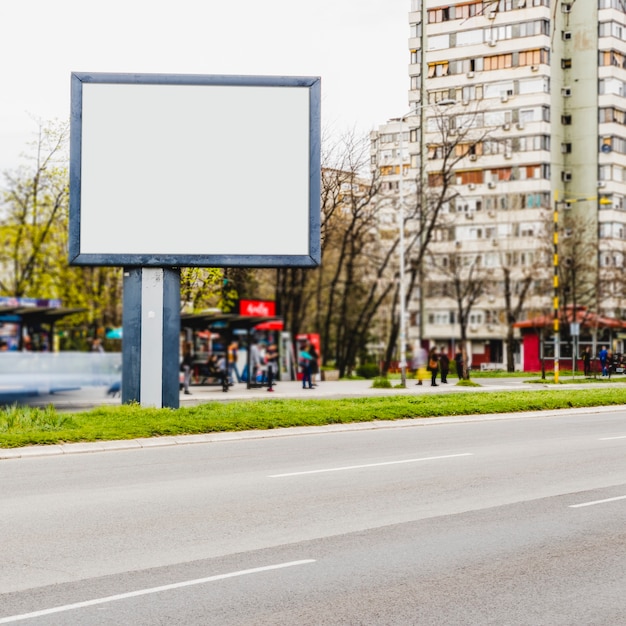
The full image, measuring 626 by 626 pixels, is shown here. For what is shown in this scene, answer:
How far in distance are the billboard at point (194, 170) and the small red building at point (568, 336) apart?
1359 inches

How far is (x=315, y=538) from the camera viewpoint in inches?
383

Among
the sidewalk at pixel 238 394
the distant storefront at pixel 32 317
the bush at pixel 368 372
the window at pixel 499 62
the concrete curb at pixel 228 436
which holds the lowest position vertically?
the bush at pixel 368 372

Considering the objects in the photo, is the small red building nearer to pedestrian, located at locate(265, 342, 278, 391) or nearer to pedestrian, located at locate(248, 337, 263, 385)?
pedestrian, located at locate(265, 342, 278, 391)

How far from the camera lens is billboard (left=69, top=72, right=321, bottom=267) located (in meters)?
24.4

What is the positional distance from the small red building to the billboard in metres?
34.5

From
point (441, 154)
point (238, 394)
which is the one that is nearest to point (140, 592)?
point (238, 394)

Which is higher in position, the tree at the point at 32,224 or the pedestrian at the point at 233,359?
the tree at the point at 32,224

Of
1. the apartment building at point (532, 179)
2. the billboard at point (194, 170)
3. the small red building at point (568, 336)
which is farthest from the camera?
the small red building at point (568, 336)

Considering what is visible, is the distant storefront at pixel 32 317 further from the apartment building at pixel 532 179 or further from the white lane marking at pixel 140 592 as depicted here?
the white lane marking at pixel 140 592

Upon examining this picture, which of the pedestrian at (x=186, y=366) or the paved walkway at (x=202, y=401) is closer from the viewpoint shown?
the paved walkway at (x=202, y=401)

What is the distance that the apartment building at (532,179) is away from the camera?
49.3m

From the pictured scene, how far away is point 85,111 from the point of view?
24547 mm

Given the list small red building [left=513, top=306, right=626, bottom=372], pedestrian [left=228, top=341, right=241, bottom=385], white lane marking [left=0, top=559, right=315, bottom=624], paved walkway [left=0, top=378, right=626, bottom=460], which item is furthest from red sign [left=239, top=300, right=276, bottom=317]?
white lane marking [left=0, top=559, right=315, bottom=624]

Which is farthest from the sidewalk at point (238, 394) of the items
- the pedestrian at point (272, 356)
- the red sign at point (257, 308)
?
the red sign at point (257, 308)
